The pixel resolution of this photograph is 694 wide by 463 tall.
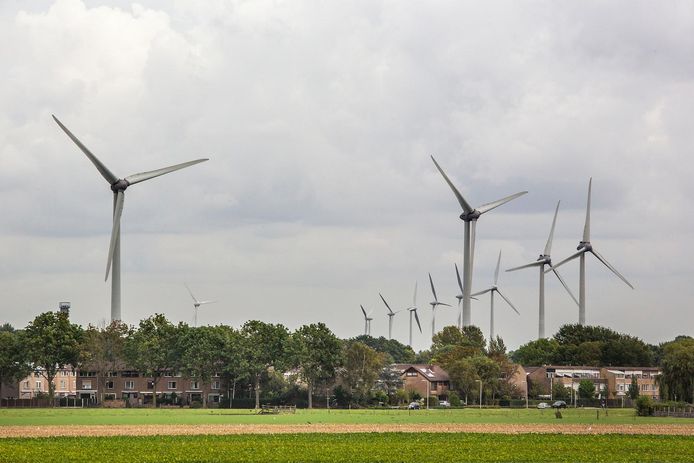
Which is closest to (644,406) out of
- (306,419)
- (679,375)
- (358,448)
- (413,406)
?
(679,375)

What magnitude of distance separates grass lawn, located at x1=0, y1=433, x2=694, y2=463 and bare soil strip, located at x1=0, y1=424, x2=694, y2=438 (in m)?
6.36

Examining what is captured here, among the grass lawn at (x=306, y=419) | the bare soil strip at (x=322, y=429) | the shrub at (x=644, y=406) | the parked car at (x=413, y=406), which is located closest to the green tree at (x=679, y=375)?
the shrub at (x=644, y=406)

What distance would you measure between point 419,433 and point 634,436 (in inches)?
681

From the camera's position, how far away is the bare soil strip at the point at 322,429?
97.6m

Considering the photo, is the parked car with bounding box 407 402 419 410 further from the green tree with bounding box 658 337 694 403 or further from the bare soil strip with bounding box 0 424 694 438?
the bare soil strip with bounding box 0 424 694 438

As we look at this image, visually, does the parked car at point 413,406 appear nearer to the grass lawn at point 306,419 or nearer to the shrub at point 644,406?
the grass lawn at point 306,419

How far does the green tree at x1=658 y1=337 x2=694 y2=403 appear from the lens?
171 metres

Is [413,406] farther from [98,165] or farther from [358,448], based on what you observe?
[358,448]

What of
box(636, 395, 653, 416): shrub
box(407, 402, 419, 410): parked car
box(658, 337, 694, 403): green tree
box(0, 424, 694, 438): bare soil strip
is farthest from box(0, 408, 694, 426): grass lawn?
box(407, 402, 419, 410): parked car

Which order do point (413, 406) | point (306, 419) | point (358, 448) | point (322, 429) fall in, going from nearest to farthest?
1. point (358, 448)
2. point (322, 429)
3. point (306, 419)
4. point (413, 406)

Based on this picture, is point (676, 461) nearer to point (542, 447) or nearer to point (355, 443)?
point (542, 447)

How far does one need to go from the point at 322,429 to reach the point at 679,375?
8447 centimetres

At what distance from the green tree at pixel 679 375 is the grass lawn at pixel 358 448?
79.5 m

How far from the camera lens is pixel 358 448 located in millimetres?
79688
